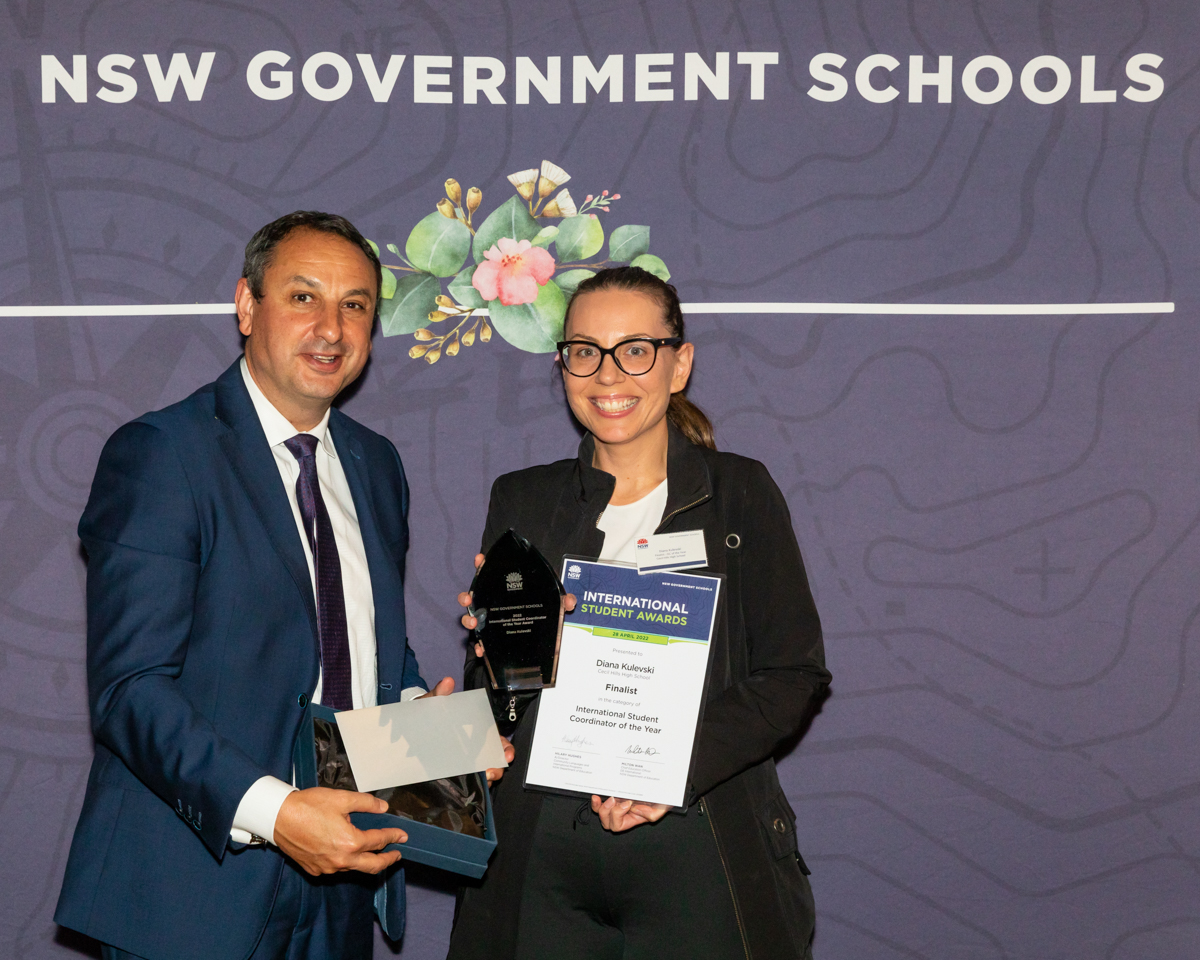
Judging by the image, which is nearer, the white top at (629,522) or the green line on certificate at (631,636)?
the green line on certificate at (631,636)

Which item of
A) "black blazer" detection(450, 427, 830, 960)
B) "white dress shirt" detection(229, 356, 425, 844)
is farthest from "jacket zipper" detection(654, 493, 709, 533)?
"white dress shirt" detection(229, 356, 425, 844)

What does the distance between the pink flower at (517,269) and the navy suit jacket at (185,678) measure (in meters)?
1.17

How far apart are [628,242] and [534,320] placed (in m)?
0.37

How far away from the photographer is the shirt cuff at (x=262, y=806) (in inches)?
70.6

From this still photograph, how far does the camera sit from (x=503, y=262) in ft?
9.86

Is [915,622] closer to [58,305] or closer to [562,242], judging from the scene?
[562,242]

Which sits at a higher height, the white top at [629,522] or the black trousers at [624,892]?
the white top at [629,522]

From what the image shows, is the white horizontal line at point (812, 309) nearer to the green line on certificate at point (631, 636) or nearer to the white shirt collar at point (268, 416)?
the white shirt collar at point (268, 416)

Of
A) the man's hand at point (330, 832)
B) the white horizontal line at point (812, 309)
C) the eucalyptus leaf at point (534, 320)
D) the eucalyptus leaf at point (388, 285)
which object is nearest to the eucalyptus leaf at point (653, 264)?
the white horizontal line at point (812, 309)

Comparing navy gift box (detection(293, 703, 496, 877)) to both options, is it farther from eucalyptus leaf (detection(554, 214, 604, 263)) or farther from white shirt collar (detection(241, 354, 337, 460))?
eucalyptus leaf (detection(554, 214, 604, 263))

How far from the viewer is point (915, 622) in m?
2.98

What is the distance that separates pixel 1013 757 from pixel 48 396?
3.09 m

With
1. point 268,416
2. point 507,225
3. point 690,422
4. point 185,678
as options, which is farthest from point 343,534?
point 507,225

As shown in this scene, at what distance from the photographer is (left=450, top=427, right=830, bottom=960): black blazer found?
194cm
